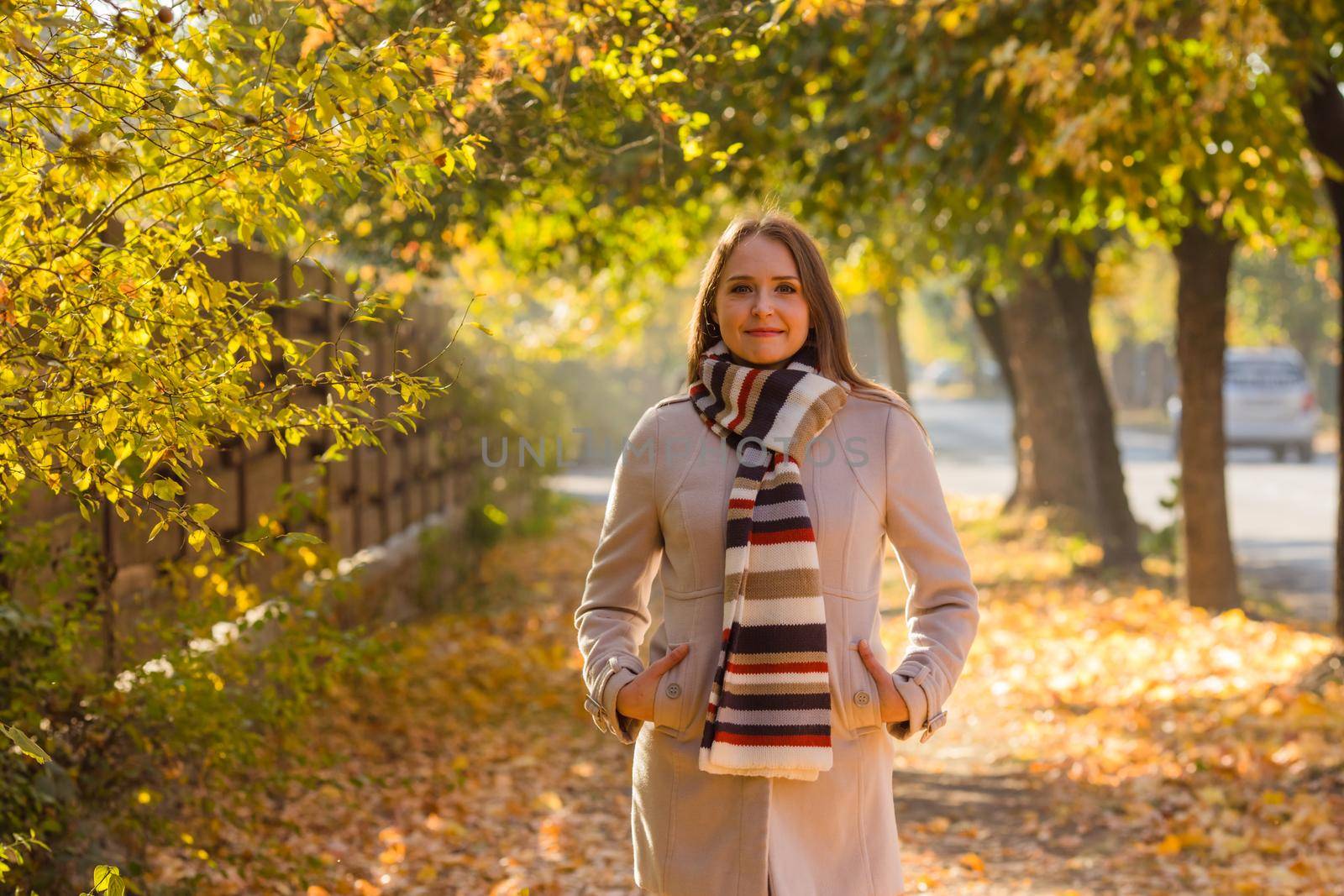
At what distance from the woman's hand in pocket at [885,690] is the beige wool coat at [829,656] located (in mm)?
13

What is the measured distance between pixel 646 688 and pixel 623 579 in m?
0.27

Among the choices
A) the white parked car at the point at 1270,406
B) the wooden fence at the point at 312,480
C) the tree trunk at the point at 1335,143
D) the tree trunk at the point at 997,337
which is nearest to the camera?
the wooden fence at the point at 312,480

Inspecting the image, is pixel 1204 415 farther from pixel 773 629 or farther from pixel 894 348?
pixel 894 348

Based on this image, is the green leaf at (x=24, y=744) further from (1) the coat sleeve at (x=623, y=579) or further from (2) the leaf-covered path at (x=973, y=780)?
(2) the leaf-covered path at (x=973, y=780)

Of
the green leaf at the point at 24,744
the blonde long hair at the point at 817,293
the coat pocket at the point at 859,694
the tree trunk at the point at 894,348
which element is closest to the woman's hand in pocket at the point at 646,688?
the coat pocket at the point at 859,694

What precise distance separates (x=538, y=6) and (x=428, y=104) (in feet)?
4.05

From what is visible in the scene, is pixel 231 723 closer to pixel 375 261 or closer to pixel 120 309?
pixel 120 309

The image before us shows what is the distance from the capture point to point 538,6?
3855mm

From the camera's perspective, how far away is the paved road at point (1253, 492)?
13584 mm

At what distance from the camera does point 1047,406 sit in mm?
15625

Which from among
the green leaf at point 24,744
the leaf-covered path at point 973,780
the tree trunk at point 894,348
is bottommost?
the leaf-covered path at point 973,780

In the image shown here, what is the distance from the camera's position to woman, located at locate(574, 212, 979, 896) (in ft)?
8.72

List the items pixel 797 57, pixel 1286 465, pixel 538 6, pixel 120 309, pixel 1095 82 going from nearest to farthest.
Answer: pixel 120 309
pixel 538 6
pixel 1095 82
pixel 797 57
pixel 1286 465

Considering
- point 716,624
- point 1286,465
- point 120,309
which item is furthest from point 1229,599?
point 1286,465
